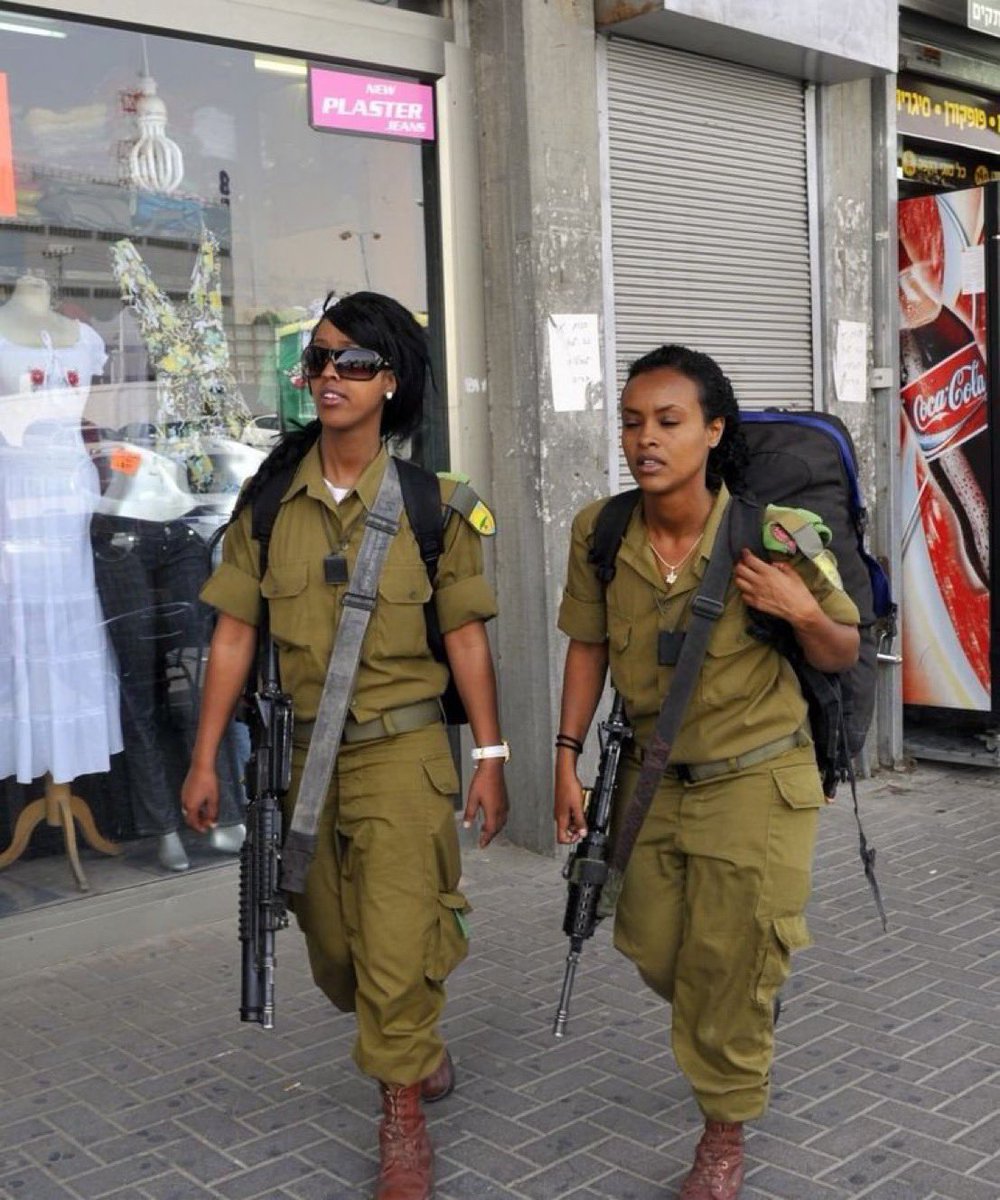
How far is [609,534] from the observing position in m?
3.53

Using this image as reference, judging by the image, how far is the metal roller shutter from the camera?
6.49 metres

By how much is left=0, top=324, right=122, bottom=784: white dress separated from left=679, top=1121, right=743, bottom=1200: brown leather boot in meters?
2.82

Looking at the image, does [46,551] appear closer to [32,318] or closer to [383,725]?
[32,318]

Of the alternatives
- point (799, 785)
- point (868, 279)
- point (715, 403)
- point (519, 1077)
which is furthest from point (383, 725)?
point (868, 279)

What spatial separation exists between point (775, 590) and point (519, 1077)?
169cm

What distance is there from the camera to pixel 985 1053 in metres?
4.20

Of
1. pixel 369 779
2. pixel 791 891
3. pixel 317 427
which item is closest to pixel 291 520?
pixel 317 427

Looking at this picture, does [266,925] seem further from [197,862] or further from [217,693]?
[197,862]

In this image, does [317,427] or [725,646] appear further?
[317,427]

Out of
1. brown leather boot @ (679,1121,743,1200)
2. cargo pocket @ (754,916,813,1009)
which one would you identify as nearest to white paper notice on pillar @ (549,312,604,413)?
cargo pocket @ (754,916,813,1009)

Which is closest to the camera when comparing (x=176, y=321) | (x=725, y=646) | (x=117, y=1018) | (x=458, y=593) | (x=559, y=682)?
(x=725, y=646)

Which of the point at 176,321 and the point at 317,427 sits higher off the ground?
the point at 176,321

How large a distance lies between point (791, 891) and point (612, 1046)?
1196mm

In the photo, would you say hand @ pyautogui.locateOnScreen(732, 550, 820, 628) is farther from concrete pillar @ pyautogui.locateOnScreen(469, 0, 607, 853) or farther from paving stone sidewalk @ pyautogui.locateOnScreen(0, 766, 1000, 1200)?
concrete pillar @ pyautogui.locateOnScreen(469, 0, 607, 853)
